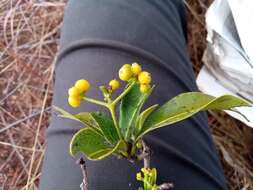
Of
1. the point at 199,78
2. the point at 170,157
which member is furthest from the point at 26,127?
the point at 170,157

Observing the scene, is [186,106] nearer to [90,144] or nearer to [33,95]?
[90,144]

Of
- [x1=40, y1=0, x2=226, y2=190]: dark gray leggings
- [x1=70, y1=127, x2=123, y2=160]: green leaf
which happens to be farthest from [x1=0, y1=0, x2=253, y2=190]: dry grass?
[x1=70, y1=127, x2=123, y2=160]: green leaf

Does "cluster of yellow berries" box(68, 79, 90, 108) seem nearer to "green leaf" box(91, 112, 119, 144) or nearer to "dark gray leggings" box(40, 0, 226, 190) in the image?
"green leaf" box(91, 112, 119, 144)

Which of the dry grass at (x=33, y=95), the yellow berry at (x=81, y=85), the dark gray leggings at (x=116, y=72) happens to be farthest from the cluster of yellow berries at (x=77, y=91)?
the dry grass at (x=33, y=95)

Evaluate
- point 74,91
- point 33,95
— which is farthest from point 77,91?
point 33,95

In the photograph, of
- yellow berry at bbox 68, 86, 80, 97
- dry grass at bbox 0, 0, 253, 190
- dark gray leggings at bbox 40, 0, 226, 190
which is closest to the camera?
yellow berry at bbox 68, 86, 80, 97

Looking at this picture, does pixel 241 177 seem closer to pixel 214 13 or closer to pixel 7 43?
pixel 214 13

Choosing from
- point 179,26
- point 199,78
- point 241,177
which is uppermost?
point 179,26
